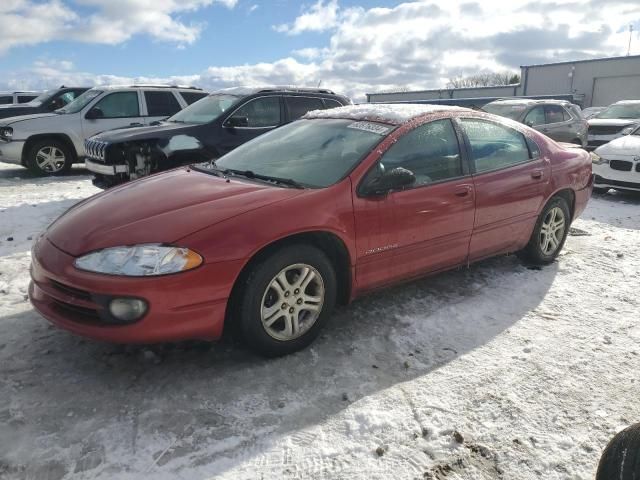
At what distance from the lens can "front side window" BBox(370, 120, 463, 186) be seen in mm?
3549

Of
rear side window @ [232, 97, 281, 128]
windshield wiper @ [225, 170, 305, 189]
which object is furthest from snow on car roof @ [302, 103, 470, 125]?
rear side window @ [232, 97, 281, 128]

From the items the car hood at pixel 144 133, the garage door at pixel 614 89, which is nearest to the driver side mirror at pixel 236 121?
the car hood at pixel 144 133

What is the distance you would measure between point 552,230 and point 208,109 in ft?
16.1

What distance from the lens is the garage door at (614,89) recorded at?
1292 inches

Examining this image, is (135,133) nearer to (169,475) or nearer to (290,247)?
(290,247)

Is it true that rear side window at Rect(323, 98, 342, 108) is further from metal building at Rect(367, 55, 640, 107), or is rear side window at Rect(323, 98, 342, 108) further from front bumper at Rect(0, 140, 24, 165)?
metal building at Rect(367, 55, 640, 107)

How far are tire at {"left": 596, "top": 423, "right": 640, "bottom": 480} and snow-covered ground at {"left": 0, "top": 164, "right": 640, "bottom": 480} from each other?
1.18 ft

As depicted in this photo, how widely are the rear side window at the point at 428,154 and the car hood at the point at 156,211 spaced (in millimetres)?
841

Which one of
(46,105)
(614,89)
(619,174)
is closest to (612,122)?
(619,174)

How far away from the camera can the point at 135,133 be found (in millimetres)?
6707

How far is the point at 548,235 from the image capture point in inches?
190

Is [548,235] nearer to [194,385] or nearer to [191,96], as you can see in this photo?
[194,385]

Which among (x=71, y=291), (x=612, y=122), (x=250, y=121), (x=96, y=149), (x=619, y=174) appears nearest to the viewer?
(x=71, y=291)

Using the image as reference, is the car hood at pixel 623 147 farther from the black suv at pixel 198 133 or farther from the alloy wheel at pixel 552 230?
the black suv at pixel 198 133
